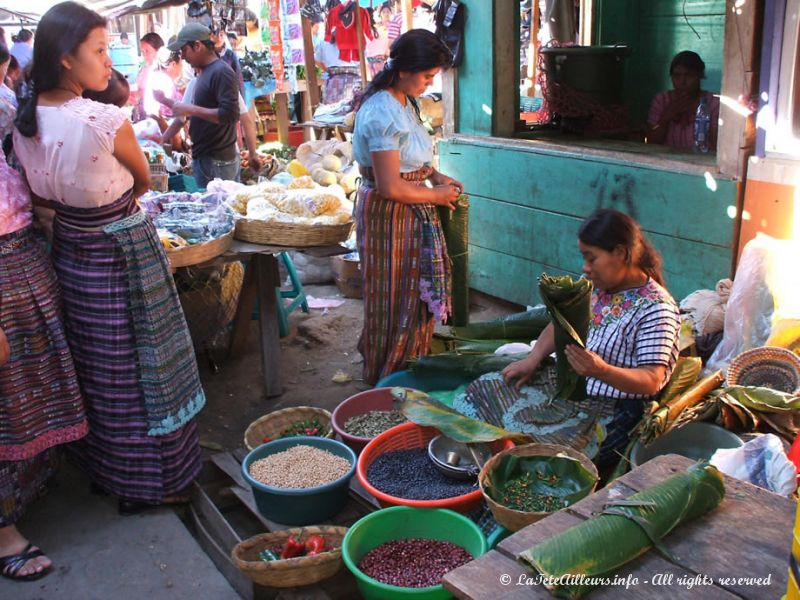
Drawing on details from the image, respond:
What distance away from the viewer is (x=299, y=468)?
308 cm

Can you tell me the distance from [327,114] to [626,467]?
8.06 metres

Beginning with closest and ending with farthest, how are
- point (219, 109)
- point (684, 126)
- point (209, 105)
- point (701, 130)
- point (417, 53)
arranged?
point (417, 53) → point (701, 130) → point (684, 126) → point (219, 109) → point (209, 105)

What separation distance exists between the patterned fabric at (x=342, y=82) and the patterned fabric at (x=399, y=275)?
7345mm

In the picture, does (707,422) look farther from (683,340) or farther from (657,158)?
(657,158)

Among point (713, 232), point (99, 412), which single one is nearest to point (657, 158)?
point (713, 232)

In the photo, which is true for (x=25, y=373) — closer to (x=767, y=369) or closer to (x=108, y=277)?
(x=108, y=277)

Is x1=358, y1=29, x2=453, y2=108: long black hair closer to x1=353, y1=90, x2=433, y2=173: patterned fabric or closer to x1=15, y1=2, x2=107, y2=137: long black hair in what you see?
x1=353, y1=90, x2=433, y2=173: patterned fabric

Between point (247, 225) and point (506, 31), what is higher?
point (506, 31)

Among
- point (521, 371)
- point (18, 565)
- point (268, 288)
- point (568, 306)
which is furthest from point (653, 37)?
point (18, 565)

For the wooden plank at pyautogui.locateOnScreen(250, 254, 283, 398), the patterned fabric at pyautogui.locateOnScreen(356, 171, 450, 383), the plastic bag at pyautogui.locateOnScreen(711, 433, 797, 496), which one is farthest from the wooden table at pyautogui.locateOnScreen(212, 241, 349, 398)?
the plastic bag at pyautogui.locateOnScreen(711, 433, 797, 496)

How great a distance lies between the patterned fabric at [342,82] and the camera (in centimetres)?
1105

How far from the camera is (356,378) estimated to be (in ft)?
15.9

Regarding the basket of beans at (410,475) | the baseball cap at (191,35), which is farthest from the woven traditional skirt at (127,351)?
the baseball cap at (191,35)

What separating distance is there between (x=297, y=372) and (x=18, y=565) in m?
2.28
